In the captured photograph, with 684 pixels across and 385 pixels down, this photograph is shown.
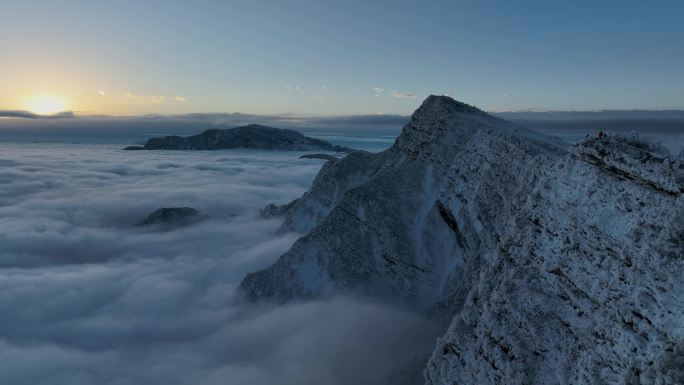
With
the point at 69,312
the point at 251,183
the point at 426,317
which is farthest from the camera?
the point at 251,183

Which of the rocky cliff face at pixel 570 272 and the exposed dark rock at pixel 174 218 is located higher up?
the rocky cliff face at pixel 570 272

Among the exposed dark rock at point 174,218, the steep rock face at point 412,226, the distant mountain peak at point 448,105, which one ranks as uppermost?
the distant mountain peak at point 448,105

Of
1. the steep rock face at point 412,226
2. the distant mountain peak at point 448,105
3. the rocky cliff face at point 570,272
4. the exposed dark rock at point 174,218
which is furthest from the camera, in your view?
the exposed dark rock at point 174,218

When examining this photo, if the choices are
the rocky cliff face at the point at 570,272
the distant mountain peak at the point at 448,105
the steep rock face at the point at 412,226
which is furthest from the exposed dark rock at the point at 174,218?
the rocky cliff face at the point at 570,272

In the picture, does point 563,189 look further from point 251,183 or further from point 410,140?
point 251,183

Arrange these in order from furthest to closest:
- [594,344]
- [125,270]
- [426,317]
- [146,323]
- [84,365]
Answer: [125,270] → [146,323] → [84,365] → [426,317] → [594,344]

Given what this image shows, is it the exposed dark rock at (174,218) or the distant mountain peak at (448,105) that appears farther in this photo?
the exposed dark rock at (174,218)

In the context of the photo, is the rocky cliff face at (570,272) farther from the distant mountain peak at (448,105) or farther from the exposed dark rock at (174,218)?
the exposed dark rock at (174,218)

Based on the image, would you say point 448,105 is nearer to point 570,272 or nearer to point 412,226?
point 412,226

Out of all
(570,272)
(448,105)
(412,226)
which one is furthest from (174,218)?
(570,272)

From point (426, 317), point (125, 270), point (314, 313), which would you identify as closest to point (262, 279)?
point (314, 313)

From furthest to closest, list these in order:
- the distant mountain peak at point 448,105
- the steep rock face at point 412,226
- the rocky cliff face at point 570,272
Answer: the distant mountain peak at point 448,105 < the steep rock face at point 412,226 < the rocky cliff face at point 570,272
